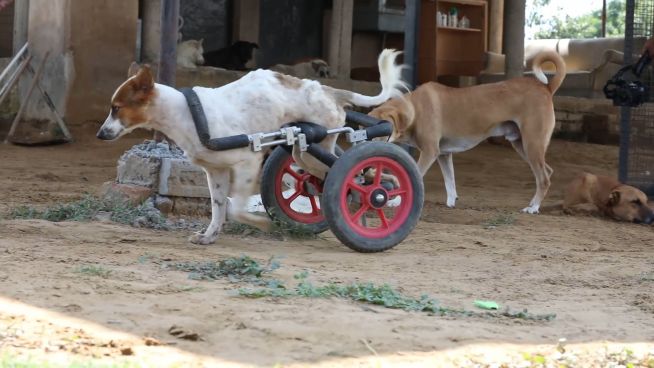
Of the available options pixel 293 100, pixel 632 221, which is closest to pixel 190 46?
pixel 632 221

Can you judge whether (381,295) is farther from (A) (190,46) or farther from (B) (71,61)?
(A) (190,46)

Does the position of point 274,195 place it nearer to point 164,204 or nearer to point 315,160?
point 315,160

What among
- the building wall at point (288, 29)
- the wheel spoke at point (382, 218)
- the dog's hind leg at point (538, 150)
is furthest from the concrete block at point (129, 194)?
the building wall at point (288, 29)

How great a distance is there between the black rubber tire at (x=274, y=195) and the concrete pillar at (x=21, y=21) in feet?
26.2

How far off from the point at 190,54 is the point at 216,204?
33.9ft

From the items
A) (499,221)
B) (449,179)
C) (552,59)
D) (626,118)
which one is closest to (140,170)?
(499,221)

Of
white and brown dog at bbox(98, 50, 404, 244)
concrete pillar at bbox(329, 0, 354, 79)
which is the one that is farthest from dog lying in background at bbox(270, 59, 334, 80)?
white and brown dog at bbox(98, 50, 404, 244)

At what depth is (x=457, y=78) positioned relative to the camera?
17.9 metres

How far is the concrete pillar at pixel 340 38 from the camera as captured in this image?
17.4 meters

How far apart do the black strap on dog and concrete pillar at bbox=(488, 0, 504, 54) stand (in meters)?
15.2

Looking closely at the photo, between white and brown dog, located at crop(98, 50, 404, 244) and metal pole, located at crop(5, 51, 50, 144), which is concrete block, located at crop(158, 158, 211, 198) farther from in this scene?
metal pole, located at crop(5, 51, 50, 144)

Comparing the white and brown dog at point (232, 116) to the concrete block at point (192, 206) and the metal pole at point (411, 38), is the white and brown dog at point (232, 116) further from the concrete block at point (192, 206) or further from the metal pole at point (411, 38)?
the metal pole at point (411, 38)

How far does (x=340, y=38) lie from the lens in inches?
686

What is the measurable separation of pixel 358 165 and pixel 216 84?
8940 mm
